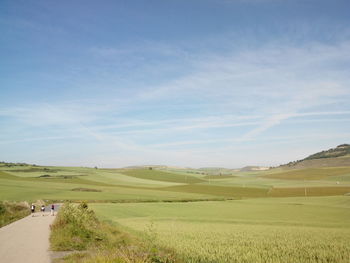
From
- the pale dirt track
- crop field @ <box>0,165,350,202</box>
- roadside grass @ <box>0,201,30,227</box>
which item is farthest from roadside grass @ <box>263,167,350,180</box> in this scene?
the pale dirt track

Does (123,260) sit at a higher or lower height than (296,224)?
higher

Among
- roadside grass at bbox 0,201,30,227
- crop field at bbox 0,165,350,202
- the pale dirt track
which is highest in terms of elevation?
the pale dirt track

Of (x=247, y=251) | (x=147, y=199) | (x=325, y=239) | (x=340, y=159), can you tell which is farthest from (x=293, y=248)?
(x=340, y=159)

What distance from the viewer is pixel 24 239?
1891 centimetres

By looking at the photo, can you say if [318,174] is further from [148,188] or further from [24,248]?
[24,248]

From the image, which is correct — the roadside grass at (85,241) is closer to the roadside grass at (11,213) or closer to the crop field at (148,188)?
the roadside grass at (11,213)

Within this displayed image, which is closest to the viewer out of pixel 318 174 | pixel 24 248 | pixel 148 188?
pixel 24 248

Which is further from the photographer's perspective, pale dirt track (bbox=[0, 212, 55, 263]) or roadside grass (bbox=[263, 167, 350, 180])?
roadside grass (bbox=[263, 167, 350, 180])

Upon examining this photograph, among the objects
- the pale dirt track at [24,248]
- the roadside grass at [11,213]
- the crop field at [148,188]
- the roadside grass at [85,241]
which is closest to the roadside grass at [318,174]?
the crop field at [148,188]

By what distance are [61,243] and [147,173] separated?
447 feet

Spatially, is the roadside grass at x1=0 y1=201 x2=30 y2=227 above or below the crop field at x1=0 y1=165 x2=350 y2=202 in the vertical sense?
above

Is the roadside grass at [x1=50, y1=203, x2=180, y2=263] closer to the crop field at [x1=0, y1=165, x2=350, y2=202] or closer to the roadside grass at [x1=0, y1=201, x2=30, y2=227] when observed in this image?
the roadside grass at [x1=0, y1=201, x2=30, y2=227]

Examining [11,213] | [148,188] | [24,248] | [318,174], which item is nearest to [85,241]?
[24,248]

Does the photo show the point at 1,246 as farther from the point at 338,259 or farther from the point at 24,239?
the point at 338,259
